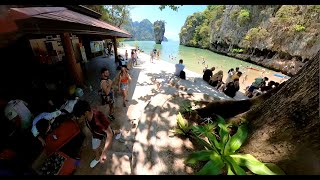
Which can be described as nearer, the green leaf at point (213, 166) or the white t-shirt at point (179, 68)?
the green leaf at point (213, 166)

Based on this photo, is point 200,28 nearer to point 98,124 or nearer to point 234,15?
point 234,15

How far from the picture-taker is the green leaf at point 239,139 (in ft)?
9.23

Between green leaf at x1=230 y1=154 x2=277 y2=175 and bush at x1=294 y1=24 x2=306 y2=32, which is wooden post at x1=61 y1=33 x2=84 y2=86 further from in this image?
bush at x1=294 y1=24 x2=306 y2=32

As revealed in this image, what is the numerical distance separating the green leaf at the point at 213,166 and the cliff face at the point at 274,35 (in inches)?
1022

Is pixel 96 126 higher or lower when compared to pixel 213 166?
higher

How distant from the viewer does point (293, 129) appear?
235 cm

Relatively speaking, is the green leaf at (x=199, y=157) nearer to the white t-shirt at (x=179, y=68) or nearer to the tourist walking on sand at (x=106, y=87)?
the tourist walking on sand at (x=106, y=87)

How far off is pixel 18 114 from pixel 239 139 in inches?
184

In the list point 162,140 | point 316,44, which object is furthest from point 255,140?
point 316,44

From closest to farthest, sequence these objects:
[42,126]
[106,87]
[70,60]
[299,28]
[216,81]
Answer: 1. [42,126]
2. [106,87]
3. [70,60]
4. [216,81]
5. [299,28]

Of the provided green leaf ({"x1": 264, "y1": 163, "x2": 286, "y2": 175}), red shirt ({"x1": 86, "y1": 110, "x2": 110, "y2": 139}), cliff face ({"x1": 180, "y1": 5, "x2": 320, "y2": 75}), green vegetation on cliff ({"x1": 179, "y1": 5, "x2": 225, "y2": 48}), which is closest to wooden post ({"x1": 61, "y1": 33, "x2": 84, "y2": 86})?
red shirt ({"x1": 86, "y1": 110, "x2": 110, "y2": 139})

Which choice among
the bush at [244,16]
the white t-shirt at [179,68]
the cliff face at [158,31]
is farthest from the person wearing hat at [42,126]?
the cliff face at [158,31]

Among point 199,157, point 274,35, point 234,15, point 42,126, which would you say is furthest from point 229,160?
point 234,15
